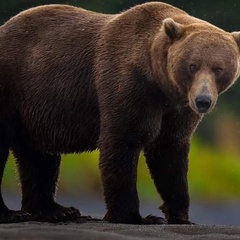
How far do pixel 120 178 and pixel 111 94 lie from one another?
0.62m

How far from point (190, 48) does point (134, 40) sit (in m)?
0.58

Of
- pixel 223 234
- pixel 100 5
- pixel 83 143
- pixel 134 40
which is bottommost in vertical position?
pixel 223 234

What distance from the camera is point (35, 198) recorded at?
430 inches

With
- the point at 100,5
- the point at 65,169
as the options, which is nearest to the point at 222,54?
the point at 65,169

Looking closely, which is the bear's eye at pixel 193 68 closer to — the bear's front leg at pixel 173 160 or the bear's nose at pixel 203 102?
the bear's nose at pixel 203 102

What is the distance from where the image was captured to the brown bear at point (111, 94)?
985 centimetres

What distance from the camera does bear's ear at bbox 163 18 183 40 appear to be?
9.85 m

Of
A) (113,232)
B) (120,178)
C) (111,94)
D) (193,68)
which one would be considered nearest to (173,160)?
(120,178)

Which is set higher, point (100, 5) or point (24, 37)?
point (100, 5)

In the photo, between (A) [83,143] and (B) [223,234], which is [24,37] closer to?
(A) [83,143]

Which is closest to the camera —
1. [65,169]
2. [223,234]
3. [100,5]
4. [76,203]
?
[223,234]

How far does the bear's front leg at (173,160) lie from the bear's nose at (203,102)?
0.63 m

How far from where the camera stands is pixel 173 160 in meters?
10.5

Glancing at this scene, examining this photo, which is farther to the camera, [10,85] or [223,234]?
[10,85]
